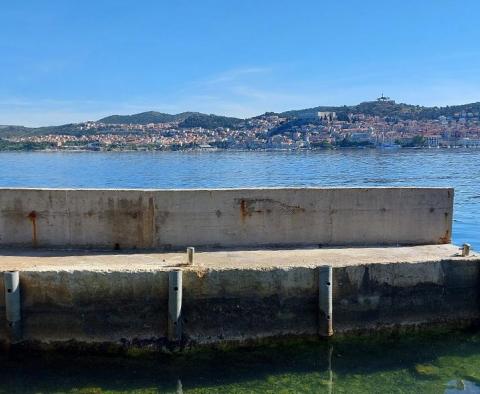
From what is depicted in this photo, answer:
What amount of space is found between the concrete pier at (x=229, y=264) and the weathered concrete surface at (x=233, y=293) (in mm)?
17

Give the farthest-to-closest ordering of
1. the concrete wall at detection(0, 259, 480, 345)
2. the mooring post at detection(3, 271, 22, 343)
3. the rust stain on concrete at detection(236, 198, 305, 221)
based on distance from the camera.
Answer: the rust stain on concrete at detection(236, 198, 305, 221) → the concrete wall at detection(0, 259, 480, 345) → the mooring post at detection(3, 271, 22, 343)

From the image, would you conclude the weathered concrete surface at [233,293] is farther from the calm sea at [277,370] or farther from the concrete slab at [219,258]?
the calm sea at [277,370]

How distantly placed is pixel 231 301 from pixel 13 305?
3369 millimetres

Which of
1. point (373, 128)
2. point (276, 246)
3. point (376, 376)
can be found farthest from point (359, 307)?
point (373, 128)

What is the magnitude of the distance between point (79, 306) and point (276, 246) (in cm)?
378

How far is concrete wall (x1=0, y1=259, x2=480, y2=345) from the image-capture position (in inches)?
360

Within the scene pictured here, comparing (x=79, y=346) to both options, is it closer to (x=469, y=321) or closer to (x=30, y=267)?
(x=30, y=267)

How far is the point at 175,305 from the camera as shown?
29.9ft

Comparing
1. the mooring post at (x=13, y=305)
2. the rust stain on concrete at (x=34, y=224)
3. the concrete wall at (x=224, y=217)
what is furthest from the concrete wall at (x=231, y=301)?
the rust stain on concrete at (x=34, y=224)

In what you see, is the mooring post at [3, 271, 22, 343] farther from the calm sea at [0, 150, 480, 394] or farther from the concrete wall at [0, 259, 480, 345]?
the calm sea at [0, 150, 480, 394]

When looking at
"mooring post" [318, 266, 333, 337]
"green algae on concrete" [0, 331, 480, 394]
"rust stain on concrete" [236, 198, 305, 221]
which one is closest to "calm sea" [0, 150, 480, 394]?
"green algae on concrete" [0, 331, 480, 394]

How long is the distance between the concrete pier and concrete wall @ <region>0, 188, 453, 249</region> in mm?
19

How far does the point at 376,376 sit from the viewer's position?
9.08m

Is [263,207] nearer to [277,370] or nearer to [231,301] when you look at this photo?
[231,301]
